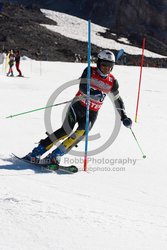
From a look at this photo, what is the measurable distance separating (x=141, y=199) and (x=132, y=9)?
259 ft

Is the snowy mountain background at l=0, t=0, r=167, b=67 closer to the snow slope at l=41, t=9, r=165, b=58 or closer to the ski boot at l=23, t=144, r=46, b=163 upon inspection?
the snow slope at l=41, t=9, r=165, b=58

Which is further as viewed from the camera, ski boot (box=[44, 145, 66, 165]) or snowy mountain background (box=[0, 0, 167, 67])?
Result: snowy mountain background (box=[0, 0, 167, 67])

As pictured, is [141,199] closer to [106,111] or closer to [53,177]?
[53,177]

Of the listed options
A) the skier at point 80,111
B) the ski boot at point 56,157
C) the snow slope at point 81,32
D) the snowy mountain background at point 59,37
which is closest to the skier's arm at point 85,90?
the skier at point 80,111

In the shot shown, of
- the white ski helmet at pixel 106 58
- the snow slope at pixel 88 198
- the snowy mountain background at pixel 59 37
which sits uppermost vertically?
the snowy mountain background at pixel 59 37

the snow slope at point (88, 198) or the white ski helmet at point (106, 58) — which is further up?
the white ski helmet at point (106, 58)

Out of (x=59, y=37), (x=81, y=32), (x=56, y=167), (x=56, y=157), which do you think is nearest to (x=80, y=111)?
(x=56, y=157)

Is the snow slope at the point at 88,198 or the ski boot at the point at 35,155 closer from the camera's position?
the snow slope at the point at 88,198

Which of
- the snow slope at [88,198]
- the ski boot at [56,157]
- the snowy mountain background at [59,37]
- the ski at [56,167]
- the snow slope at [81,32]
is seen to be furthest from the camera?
the snow slope at [81,32]

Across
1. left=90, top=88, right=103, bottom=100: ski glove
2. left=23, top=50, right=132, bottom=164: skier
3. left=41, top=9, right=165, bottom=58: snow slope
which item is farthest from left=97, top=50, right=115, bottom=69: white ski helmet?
left=41, top=9, right=165, bottom=58: snow slope

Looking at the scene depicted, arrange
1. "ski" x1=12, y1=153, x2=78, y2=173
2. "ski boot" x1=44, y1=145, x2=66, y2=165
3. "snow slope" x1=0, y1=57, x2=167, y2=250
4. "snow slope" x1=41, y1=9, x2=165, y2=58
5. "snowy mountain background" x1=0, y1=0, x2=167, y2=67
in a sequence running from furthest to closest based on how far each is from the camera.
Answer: "snow slope" x1=41, y1=9, x2=165, y2=58 → "snowy mountain background" x1=0, y1=0, x2=167, y2=67 → "ski boot" x1=44, y1=145, x2=66, y2=165 → "ski" x1=12, y1=153, x2=78, y2=173 → "snow slope" x1=0, y1=57, x2=167, y2=250

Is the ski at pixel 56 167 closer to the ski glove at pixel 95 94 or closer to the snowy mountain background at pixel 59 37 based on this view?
the ski glove at pixel 95 94

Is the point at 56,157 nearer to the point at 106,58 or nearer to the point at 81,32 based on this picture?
the point at 106,58

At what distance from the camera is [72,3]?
97.4 metres
